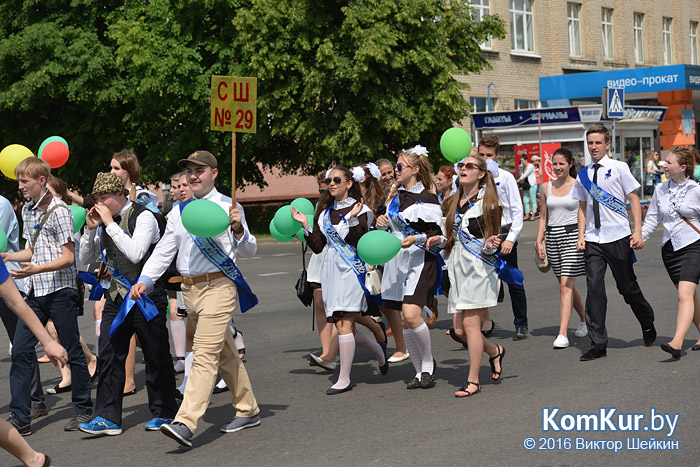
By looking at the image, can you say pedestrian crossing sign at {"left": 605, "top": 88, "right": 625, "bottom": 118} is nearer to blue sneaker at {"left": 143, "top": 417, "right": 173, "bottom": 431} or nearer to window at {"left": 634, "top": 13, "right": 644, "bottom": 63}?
blue sneaker at {"left": 143, "top": 417, "right": 173, "bottom": 431}

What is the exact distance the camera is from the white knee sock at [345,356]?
7.25 m

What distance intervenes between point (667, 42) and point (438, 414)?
43.0 meters

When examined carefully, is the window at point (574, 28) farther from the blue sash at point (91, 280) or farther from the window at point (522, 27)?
the blue sash at point (91, 280)

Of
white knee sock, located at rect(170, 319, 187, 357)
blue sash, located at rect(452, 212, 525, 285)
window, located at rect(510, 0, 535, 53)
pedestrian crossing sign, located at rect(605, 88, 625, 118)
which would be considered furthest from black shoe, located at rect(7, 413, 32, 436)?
window, located at rect(510, 0, 535, 53)

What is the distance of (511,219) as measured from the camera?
8195mm

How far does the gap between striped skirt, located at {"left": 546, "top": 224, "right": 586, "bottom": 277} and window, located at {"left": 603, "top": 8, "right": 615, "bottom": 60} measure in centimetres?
3459

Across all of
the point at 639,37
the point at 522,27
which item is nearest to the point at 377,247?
the point at 522,27

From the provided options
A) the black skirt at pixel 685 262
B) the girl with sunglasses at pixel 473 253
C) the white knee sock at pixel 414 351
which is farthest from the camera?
the black skirt at pixel 685 262

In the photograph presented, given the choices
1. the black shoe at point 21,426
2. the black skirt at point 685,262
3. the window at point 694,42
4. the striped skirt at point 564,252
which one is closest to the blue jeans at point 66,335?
the black shoe at point 21,426

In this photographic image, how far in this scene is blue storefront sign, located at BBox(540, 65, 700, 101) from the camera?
34.0m

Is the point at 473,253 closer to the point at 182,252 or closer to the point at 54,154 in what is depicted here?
the point at 182,252

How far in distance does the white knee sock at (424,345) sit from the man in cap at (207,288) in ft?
4.79

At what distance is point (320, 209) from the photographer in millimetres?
7730

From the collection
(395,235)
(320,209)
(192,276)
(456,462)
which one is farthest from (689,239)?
(192,276)
